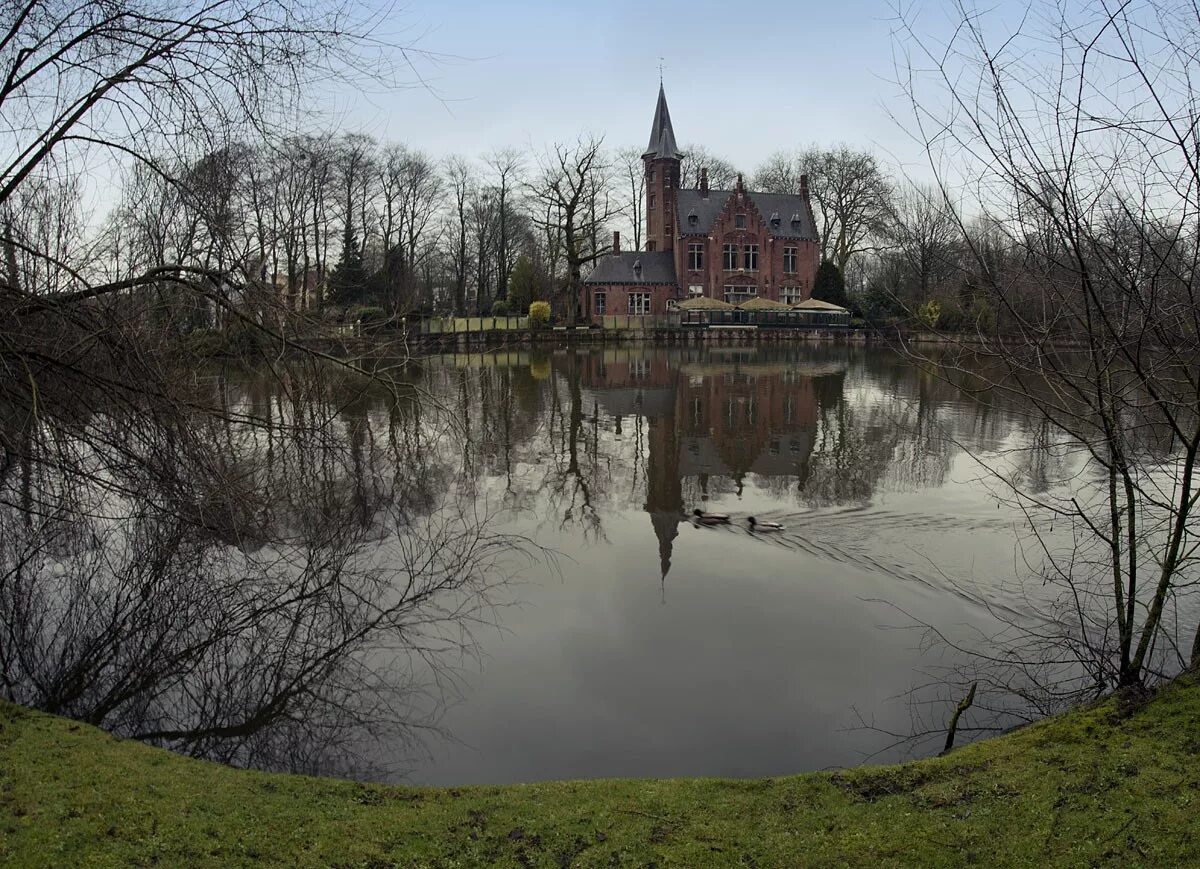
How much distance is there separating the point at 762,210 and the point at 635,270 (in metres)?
10.0

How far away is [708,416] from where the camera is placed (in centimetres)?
2069

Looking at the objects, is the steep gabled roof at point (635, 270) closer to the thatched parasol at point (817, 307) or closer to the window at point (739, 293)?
the window at point (739, 293)

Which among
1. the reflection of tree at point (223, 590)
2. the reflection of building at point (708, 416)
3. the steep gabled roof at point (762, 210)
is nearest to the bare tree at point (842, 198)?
the steep gabled roof at point (762, 210)

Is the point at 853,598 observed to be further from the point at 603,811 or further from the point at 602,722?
the point at 603,811

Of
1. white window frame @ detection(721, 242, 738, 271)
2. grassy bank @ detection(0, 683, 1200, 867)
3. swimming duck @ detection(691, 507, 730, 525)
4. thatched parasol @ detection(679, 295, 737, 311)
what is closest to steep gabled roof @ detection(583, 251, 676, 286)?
white window frame @ detection(721, 242, 738, 271)

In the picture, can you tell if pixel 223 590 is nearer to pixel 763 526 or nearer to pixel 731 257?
pixel 763 526

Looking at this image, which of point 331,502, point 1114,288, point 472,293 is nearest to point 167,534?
point 331,502

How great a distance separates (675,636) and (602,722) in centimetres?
158

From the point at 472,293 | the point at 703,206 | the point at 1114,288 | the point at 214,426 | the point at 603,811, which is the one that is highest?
the point at 703,206

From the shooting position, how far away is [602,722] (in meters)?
5.95

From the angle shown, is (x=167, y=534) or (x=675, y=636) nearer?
(x=675, y=636)

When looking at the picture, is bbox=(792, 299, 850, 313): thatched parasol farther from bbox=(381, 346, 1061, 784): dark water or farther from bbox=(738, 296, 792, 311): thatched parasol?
bbox=(381, 346, 1061, 784): dark water

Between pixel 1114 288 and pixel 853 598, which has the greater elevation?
pixel 1114 288

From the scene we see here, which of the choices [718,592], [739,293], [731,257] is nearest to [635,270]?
[731,257]
